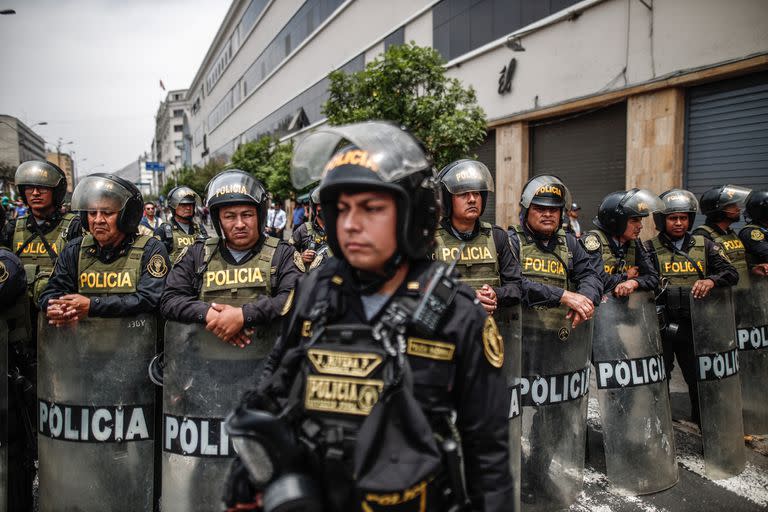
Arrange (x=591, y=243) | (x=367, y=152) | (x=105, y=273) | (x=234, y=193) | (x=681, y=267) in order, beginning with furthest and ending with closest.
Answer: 1. (x=681, y=267)
2. (x=591, y=243)
3. (x=105, y=273)
4. (x=234, y=193)
5. (x=367, y=152)

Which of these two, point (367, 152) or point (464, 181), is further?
point (464, 181)

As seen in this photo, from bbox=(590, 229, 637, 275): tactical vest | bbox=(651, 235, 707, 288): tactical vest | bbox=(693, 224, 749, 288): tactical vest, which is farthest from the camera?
bbox=(693, 224, 749, 288): tactical vest

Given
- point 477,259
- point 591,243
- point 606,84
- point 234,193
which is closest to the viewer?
point 234,193

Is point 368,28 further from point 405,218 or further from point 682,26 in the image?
point 405,218

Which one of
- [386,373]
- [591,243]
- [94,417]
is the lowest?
[94,417]

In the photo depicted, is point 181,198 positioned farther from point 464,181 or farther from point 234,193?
point 464,181

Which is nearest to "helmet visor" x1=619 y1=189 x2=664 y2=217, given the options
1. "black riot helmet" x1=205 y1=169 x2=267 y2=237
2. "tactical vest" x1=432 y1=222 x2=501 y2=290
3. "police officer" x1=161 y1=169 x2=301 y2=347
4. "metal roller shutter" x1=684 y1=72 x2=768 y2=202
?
"tactical vest" x1=432 y1=222 x2=501 y2=290

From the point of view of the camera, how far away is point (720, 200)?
18.1 feet

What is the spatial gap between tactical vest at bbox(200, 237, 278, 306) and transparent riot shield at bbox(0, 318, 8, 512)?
1.18m

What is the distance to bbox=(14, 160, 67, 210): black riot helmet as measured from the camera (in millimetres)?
4824

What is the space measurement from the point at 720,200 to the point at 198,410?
18.5 feet

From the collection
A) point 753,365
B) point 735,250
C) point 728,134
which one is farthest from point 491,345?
point 728,134

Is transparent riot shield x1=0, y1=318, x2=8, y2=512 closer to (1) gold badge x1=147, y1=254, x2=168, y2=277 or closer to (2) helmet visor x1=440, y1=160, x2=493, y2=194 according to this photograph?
(1) gold badge x1=147, y1=254, x2=168, y2=277

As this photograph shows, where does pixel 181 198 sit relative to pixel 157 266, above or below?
above
